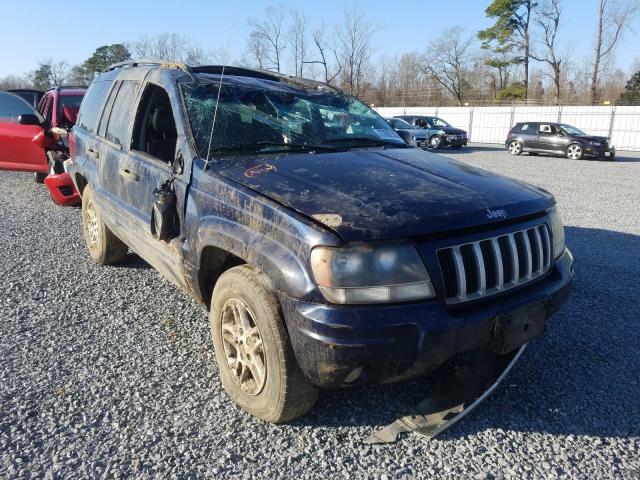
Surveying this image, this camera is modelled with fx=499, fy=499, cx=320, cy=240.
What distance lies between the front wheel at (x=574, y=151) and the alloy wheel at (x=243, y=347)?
20.2m

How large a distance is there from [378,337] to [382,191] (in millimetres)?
788

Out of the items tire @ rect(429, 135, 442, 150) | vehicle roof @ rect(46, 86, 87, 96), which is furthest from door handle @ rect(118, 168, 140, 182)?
tire @ rect(429, 135, 442, 150)

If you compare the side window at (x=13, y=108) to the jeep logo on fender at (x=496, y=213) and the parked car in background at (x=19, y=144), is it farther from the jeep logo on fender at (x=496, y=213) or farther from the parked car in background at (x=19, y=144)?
the jeep logo on fender at (x=496, y=213)

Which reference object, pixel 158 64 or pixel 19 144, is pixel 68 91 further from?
pixel 158 64

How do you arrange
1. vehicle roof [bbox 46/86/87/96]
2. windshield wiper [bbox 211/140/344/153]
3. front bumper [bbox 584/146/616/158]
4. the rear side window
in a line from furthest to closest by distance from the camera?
front bumper [bbox 584/146/616/158] < vehicle roof [bbox 46/86/87/96] < the rear side window < windshield wiper [bbox 211/140/344/153]

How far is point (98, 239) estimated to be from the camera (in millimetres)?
5059

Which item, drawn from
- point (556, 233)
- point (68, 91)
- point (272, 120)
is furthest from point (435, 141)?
point (556, 233)

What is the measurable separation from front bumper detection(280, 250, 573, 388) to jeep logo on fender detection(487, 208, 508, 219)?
1.53ft

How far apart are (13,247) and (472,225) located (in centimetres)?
556

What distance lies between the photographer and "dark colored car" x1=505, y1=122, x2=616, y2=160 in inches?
760

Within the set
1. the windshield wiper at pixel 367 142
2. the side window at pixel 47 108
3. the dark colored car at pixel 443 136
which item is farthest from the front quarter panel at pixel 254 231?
the dark colored car at pixel 443 136

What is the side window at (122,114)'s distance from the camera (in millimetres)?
3963

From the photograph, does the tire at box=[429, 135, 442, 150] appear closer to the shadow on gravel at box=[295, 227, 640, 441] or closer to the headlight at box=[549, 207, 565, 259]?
the shadow on gravel at box=[295, 227, 640, 441]

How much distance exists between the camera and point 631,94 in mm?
40438
